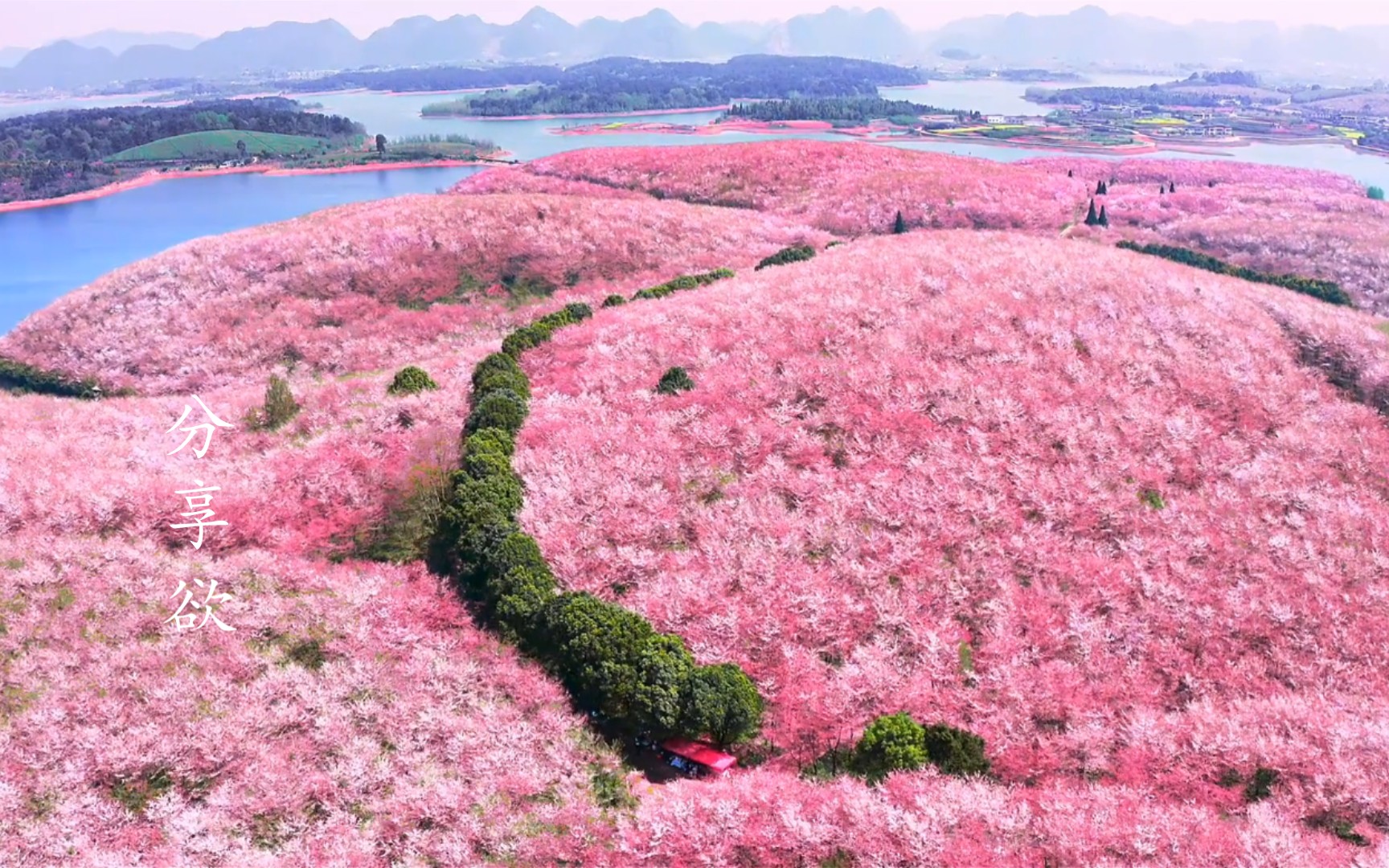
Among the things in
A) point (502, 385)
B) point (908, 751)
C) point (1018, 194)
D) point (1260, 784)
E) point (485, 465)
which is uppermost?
point (1018, 194)

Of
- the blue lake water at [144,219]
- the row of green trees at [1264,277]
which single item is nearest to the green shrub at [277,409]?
the blue lake water at [144,219]

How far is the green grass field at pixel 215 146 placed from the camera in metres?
122

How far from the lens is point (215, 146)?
426 ft

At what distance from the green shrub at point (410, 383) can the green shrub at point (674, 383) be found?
11.3m

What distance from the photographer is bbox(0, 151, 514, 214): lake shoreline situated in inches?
4003

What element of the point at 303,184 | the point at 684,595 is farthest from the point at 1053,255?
the point at 303,184

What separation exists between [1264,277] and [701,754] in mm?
48160

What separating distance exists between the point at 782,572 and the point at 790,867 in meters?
8.97

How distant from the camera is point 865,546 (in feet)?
77.5

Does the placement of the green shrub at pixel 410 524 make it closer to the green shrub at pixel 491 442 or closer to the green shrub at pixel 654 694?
the green shrub at pixel 491 442

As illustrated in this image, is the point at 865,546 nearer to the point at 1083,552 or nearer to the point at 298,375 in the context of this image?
the point at 1083,552

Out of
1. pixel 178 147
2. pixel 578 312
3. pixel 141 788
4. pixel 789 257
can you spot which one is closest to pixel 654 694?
pixel 141 788

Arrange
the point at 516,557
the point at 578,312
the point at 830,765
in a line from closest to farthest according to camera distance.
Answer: the point at 830,765, the point at 516,557, the point at 578,312

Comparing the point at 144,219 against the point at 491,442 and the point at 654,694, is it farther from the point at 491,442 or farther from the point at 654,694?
the point at 654,694
